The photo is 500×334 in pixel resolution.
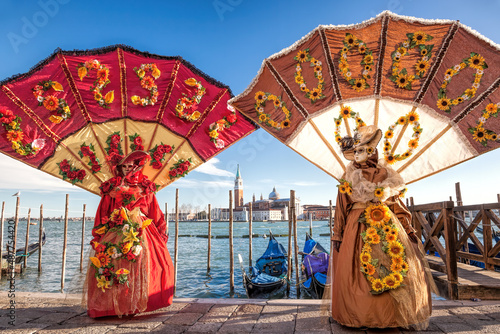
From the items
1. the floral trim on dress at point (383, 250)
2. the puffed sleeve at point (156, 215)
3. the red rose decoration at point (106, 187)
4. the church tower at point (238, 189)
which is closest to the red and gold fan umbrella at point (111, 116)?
the red rose decoration at point (106, 187)

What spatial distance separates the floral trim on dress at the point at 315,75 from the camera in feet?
10.8

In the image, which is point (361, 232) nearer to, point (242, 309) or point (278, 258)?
point (242, 309)

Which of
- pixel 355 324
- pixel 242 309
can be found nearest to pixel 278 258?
pixel 242 309

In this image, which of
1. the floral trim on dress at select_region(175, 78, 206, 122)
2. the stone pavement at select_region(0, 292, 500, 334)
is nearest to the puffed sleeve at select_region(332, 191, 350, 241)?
the stone pavement at select_region(0, 292, 500, 334)

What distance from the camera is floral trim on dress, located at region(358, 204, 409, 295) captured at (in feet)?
8.63

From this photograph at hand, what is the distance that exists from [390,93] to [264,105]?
4.44 ft

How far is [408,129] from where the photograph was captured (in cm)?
343

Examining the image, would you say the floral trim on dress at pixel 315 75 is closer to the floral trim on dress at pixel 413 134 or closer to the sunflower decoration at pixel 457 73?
the floral trim on dress at pixel 413 134

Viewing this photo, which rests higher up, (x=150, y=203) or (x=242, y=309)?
(x=150, y=203)

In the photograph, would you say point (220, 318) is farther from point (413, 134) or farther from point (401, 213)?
point (413, 134)

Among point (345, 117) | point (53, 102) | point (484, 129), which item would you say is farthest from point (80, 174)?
point (484, 129)

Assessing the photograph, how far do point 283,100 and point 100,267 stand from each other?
8.38ft

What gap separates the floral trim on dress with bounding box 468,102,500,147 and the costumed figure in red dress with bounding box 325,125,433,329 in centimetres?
107

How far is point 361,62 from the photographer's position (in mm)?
3258
